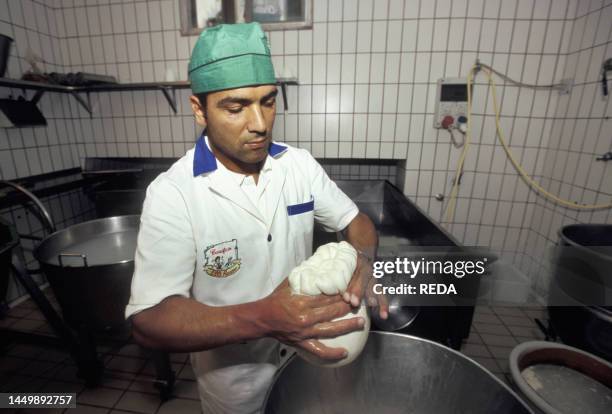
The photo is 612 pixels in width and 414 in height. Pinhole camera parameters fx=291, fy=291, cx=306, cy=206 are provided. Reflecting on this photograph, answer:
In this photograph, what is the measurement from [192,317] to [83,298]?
1.07 m

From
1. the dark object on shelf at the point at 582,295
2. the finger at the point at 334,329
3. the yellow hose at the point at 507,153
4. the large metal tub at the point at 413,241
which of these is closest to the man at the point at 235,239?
the finger at the point at 334,329

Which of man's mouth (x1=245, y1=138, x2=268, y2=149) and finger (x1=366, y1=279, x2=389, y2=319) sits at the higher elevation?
man's mouth (x1=245, y1=138, x2=268, y2=149)

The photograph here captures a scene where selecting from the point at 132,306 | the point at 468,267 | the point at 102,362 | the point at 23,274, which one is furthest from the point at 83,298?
the point at 468,267

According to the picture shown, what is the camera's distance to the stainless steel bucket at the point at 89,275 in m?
1.32

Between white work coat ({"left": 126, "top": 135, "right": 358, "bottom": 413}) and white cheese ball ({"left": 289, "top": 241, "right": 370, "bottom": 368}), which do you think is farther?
white work coat ({"left": 126, "top": 135, "right": 358, "bottom": 413})

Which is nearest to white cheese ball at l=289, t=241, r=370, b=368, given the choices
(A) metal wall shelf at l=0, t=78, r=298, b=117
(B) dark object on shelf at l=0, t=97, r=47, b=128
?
(A) metal wall shelf at l=0, t=78, r=298, b=117

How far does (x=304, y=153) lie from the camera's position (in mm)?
1198

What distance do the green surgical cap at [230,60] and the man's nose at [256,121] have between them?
0.25ft

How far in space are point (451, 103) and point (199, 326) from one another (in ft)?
8.16

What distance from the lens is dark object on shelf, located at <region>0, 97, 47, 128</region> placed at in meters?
2.17

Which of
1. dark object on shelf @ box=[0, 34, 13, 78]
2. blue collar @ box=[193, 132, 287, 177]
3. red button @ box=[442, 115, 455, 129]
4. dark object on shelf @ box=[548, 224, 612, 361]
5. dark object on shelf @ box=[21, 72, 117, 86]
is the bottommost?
dark object on shelf @ box=[548, 224, 612, 361]

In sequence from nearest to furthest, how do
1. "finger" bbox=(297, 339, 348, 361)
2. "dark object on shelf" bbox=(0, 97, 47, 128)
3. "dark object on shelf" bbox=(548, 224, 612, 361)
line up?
"finger" bbox=(297, 339, 348, 361) → "dark object on shelf" bbox=(548, 224, 612, 361) → "dark object on shelf" bbox=(0, 97, 47, 128)

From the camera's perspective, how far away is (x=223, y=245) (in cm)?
92

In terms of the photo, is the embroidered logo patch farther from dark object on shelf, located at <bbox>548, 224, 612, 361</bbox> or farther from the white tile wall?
the white tile wall
